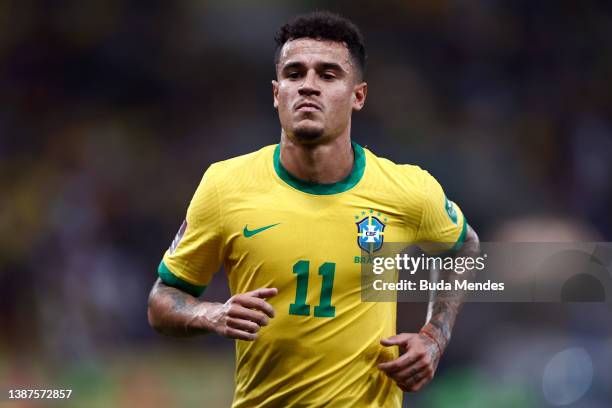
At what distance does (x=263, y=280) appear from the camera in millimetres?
3545

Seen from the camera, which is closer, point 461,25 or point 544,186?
point 544,186

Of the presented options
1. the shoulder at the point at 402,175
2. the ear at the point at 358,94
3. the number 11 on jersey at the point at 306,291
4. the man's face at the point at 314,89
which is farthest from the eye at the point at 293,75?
the number 11 on jersey at the point at 306,291

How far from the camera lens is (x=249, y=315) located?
3.11 metres

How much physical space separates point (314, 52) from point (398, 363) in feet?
4.46

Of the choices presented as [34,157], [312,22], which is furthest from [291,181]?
[34,157]

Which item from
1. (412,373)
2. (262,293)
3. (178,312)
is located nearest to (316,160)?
(262,293)

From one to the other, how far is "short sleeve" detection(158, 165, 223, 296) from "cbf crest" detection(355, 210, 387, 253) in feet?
1.95

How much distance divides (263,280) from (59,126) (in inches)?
210

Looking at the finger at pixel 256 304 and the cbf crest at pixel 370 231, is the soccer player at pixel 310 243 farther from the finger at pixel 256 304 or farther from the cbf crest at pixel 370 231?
the finger at pixel 256 304

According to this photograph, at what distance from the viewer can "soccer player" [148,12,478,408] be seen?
3.50 meters

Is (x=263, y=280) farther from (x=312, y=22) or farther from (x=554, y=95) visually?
(x=554, y=95)

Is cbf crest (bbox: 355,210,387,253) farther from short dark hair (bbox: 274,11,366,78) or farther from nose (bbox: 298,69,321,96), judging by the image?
short dark hair (bbox: 274,11,366,78)

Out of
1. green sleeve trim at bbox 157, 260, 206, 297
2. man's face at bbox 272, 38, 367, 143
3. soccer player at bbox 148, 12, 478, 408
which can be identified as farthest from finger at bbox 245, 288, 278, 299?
man's face at bbox 272, 38, 367, 143

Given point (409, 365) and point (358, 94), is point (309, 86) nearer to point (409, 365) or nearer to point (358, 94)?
point (358, 94)
